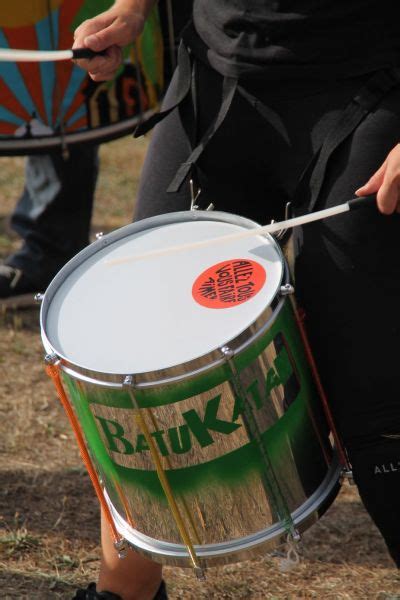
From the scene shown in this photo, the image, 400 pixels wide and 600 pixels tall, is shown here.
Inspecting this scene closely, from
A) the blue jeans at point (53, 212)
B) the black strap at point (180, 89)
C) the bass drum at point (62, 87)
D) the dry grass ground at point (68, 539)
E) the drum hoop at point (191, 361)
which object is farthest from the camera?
the blue jeans at point (53, 212)

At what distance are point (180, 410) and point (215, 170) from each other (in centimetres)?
50

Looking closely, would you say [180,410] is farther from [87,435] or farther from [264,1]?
[264,1]

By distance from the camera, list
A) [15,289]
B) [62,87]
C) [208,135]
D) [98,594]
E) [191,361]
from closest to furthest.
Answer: [191,361]
[208,135]
[98,594]
[62,87]
[15,289]

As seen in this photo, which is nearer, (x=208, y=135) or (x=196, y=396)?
(x=196, y=396)

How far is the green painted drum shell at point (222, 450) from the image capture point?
1.43 metres

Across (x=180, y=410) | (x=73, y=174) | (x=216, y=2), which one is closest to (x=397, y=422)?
(x=180, y=410)

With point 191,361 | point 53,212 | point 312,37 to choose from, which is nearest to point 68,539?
point 191,361

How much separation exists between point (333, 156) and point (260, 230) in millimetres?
171

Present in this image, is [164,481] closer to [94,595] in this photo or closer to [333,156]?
[94,595]

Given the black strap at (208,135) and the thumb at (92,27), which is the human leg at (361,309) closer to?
the black strap at (208,135)

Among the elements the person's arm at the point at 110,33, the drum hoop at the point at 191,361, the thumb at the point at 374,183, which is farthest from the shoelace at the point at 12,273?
the thumb at the point at 374,183

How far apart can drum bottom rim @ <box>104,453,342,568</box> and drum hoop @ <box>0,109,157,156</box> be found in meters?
1.28

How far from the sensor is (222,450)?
147 centimetres

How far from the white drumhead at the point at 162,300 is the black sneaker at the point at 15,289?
1624 millimetres
